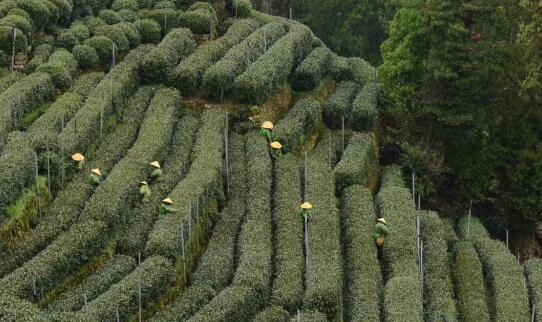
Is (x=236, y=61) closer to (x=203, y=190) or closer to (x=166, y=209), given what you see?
(x=203, y=190)

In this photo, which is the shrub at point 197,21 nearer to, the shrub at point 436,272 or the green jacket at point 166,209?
the shrub at point 436,272

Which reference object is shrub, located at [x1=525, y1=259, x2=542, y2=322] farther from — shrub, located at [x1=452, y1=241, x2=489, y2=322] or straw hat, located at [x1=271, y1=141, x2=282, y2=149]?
straw hat, located at [x1=271, y1=141, x2=282, y2=149]

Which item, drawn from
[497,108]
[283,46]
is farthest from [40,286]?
[497,108]

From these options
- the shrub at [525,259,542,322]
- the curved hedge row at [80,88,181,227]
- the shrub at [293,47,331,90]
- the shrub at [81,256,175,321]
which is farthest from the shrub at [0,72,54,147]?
the shrub at [525,259,542,322]

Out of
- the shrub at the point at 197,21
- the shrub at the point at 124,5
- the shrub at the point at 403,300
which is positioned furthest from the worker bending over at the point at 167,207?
the shrub at the point at 124,5

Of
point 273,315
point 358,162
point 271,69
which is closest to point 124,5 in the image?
point 271,69
